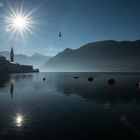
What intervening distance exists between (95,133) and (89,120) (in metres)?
5.66

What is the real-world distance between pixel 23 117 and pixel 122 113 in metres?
16.6

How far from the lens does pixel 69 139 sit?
18.3 metres

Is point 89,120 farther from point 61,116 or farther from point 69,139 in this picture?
point 69,139

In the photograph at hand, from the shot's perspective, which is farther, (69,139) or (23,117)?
(23,117)

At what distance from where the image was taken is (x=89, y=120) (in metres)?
26.0

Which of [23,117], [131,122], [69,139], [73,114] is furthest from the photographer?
[73,114]

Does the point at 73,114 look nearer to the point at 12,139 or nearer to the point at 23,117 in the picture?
the point at 23,117

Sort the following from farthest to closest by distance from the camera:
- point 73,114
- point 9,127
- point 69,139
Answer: point 73,114 < point 9,127 < point 69,139

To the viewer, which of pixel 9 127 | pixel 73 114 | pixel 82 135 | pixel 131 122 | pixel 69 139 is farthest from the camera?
pixel 73 114

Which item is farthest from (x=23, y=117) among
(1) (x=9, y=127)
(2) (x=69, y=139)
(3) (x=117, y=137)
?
(3) (x=117, y=137)

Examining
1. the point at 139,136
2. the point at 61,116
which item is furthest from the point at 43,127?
the point at 139,136

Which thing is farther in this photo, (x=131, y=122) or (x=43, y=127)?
(x=131, y=122)

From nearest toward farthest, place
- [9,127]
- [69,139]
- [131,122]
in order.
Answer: [69,139] → [9,127] → [131,122]

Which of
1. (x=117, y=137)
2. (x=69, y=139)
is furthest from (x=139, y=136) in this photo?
(x=69, y=139)
